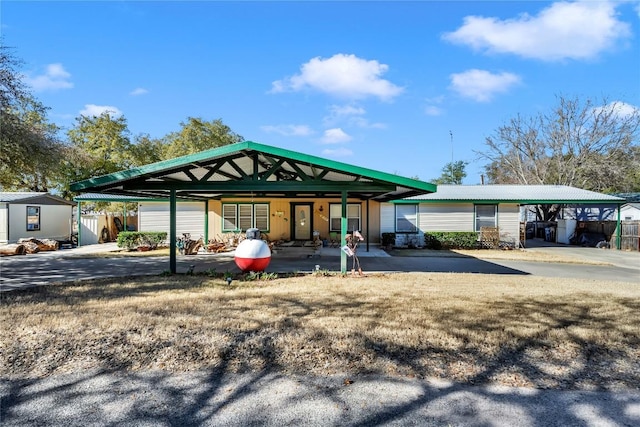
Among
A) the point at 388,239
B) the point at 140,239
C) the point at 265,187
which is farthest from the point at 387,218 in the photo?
the point at 140,239

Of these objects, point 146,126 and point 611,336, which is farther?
point 146,126

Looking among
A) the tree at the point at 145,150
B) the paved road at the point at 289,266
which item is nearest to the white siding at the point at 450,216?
the paved road at the point at 289,266

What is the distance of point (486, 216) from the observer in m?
17.0

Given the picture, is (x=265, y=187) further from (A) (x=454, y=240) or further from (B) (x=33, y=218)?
(B) (x=33, y=218)

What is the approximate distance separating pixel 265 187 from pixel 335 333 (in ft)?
16.2

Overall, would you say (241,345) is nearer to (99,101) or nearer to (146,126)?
(99,101)

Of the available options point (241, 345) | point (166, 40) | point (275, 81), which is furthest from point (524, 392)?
point (275, 81)

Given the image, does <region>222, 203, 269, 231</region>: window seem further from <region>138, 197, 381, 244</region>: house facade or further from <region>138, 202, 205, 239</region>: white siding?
<region>138, 202, 205, 239</region>: white siding

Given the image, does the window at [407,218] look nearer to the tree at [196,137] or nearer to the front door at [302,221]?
the front door at [302,221]

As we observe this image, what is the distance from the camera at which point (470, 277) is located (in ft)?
29.0

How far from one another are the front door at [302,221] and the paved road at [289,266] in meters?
3.92

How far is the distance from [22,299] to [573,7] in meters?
13.4

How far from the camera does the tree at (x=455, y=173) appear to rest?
5050 centimetres

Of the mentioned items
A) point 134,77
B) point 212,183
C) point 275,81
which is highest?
point 275,81
